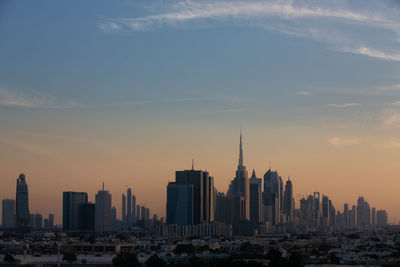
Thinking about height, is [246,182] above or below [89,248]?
above

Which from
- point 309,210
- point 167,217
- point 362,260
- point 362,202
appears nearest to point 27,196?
point 167,217

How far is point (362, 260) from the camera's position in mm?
40688

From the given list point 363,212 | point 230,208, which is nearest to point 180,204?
point 230,208

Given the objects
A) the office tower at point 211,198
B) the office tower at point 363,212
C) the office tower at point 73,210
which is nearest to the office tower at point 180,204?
the office tower at point 211,198

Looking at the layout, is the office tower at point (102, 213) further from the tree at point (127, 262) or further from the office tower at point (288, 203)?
the tree at point (127, 262)

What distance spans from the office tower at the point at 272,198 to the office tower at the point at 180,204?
111 ft

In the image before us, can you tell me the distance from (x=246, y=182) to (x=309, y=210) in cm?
3932

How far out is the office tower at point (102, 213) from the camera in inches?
4301

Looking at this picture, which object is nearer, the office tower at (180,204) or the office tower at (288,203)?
the office tower at (180,204)

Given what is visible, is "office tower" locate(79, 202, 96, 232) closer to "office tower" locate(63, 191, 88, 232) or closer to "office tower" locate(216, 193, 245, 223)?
"office tower" locate(63, 191, 88, 232)

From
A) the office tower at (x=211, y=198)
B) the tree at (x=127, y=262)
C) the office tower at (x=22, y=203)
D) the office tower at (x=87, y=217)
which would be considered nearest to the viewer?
the tree at (x=127, y=262)

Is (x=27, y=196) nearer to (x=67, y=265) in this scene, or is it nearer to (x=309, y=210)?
(x=67, y=265)

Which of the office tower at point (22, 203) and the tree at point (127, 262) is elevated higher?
the office tower at point (22, 203)

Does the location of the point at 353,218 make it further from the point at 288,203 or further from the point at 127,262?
the point at 127,262
